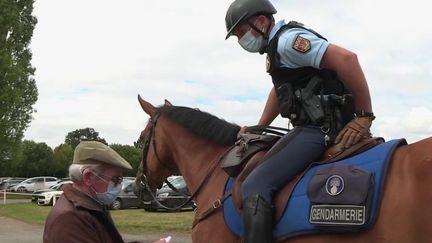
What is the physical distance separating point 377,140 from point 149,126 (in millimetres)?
2661

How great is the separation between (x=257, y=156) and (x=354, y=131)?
83 cm

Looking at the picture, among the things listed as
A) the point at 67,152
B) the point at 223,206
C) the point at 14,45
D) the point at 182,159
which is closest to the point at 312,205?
the point at 223,206

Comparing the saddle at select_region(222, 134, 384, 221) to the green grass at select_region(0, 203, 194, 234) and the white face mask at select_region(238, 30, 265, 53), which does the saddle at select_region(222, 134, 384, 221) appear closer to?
the white face mask at select_region(238, 30, 265, 53)

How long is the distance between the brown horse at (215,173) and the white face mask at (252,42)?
40.7 inches

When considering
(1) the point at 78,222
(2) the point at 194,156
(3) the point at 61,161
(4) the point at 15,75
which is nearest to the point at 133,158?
(2) the point at 194,156

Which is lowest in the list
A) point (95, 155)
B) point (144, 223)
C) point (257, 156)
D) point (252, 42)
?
point (95, 155)

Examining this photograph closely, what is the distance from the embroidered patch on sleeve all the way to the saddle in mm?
722

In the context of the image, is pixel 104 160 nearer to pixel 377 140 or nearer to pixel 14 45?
pixel 377 140

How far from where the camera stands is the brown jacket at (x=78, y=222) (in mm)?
3318

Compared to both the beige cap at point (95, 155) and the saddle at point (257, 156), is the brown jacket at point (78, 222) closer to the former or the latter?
the beige cap at point (95, 155)

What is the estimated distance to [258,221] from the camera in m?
3.73

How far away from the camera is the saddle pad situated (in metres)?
3.36

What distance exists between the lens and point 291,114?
13.4ft

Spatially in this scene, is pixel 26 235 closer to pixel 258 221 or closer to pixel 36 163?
pixel 258 221
